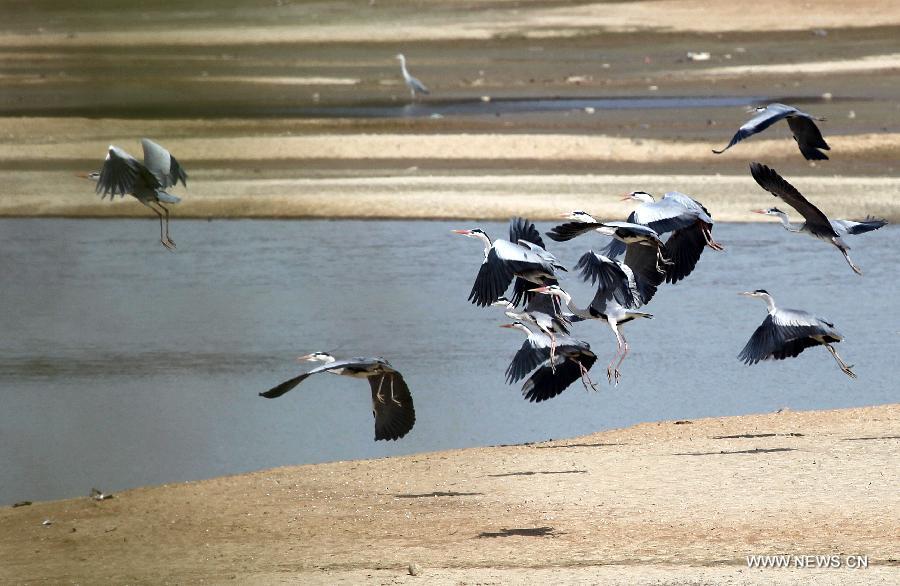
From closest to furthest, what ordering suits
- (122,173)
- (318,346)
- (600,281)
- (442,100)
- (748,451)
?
(600,281) → (748,451) → (122,173) → (318,346) → (442,100)

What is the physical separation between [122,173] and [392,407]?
285 centimetres

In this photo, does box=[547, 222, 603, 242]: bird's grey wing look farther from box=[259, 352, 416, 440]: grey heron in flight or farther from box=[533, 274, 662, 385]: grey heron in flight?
box=[259, 352, 416, 440]: grey heron in flight

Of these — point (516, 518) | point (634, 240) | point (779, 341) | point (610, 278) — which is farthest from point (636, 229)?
point (516, 518)

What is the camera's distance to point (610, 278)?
27.5 feet

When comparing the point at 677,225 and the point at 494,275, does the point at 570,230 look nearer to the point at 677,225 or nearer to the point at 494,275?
the point at 494,275

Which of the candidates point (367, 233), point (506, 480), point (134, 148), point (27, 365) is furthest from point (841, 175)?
point (506, 480)

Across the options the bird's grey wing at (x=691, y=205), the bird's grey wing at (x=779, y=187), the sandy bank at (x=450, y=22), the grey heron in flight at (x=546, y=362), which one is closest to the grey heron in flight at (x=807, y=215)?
the bird's grey wing at (x=779, y=187)

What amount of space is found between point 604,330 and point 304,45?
74.8ft

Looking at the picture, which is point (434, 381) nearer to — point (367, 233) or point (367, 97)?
point (367, 233)

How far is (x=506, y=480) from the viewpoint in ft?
28.2

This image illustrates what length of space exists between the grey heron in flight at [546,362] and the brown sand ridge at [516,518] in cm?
43

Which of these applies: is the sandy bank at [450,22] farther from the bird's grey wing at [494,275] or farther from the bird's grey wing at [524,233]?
the bird's grey wing at [494,275]

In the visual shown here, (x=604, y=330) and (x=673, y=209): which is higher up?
(x=673, y=209)

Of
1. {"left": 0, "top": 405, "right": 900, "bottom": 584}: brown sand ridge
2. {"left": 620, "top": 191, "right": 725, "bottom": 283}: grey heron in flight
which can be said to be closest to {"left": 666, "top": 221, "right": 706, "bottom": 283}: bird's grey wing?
{"left": 620, "top": 191, "right": 725, "bottom": 283}: grey heron in flight
